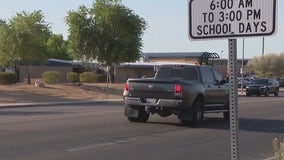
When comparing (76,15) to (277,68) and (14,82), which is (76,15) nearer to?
(14,82)

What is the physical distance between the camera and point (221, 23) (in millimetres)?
4613

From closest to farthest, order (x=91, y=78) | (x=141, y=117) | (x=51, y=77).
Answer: (x=141, y=117) → (x=51, y=77) → (x=91, y=78)

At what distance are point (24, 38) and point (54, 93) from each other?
885cm

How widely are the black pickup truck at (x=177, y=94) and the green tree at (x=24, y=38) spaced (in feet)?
101

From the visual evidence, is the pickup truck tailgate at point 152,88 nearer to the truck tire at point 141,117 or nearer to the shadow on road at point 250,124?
the truck tire at point 141,117

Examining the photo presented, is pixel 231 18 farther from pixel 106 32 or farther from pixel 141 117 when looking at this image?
pixel 106 32

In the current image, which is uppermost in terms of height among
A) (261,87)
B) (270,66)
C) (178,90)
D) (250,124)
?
(270,66)

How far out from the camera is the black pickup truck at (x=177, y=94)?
17.9m

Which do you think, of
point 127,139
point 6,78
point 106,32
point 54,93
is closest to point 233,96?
point 127,139

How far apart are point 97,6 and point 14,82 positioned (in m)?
10.9

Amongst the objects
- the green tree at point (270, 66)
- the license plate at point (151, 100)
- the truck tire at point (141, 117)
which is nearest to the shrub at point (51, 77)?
the truck tire at point (141, 117)

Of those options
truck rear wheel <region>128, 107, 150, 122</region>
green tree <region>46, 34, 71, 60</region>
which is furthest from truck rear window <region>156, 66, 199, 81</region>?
green tree <region>46, 34, 71, 60</region>

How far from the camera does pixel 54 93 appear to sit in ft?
139

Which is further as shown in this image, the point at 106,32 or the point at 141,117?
the point at 106,32
